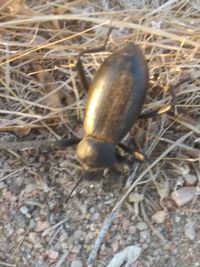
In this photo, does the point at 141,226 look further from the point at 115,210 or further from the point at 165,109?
the point at 165,109

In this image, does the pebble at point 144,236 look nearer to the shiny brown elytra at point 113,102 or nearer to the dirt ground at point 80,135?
the dirt ground at point 80,135

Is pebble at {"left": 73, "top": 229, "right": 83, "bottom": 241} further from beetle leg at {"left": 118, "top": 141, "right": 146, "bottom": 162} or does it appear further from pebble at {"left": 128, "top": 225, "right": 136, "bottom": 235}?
beetle leg at {"left": 118, "top": 141, "right": 146, "bottom": 162}

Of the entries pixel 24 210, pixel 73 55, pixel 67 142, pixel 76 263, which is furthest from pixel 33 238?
pixel 73 55

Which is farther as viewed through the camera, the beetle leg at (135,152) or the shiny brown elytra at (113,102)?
the beetle leg at (135,152)

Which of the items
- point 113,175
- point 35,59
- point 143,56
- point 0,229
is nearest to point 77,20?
point 35,59

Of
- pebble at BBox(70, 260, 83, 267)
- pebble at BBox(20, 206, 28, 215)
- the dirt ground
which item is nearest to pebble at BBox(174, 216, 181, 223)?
the dirt ground

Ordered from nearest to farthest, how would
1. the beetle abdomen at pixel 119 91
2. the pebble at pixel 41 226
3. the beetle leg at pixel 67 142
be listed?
the beetle abdomen at pixel 119 91 < the pebble at pixel 41 226 < the beetle leg at pixel 67 142

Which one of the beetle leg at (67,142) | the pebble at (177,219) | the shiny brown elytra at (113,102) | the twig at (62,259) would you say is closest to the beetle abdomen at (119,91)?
the shiny brown elytra at (113,102)

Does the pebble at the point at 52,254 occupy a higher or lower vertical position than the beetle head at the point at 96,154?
lower
